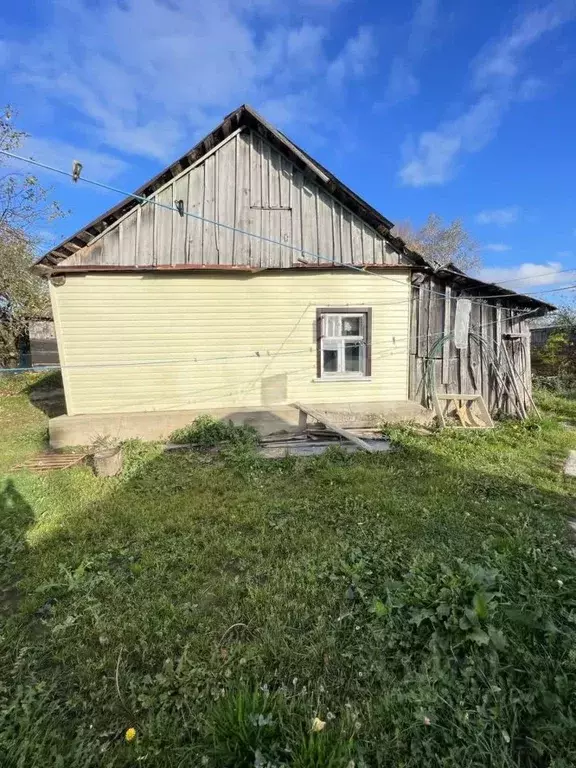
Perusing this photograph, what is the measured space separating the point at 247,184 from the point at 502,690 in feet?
26.8

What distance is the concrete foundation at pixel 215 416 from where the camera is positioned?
23.3ft

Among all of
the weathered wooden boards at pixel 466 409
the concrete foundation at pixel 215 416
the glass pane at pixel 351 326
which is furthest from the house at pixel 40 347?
the weathered wooden boards at pixel 466 409

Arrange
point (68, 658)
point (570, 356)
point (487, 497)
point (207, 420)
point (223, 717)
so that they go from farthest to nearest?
1. point (570, 356)
2. point (207, 420)
3. point (487, 497)
4. point (68, 658)
5. point (223, 717)

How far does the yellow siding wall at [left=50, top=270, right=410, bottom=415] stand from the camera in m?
7.27

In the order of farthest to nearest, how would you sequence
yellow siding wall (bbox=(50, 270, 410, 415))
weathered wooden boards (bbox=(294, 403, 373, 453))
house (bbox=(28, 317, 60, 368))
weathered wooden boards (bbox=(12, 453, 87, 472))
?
house (bbox=(28, 317, 60, 368)) < yellow siding wall (bbox=(50, 270, 410, 415)) < weathered wooden boards (bbox=(294, 403, 373, 453)) < weathered wooden boards (bbox=(12, 453, 87, 472))

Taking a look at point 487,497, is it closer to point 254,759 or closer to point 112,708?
point 254,759

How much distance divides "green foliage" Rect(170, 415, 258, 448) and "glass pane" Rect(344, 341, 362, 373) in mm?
2527

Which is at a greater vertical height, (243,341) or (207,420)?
(243,341)

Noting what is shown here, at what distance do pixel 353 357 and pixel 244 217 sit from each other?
12.2 feet

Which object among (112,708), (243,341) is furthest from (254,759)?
(243,341)

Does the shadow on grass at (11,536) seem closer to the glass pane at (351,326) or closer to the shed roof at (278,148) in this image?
the shed roof at (278,148)

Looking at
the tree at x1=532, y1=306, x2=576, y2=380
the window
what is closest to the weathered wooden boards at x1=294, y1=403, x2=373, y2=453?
the window

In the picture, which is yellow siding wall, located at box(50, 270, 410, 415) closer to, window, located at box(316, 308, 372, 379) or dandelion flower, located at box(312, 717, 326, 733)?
window, located at box(316, 308, 372, 379)

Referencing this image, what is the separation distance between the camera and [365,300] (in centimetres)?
778
